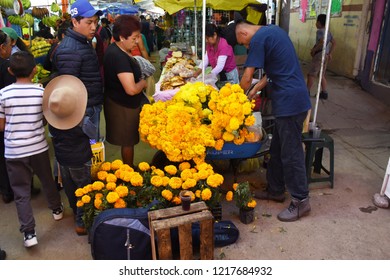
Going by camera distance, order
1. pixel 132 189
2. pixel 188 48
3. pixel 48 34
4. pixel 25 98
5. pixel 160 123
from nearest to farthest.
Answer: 1. pixel 25 98
2. pixel 132 189
3. pixel 160 123
4. pixel 188 48
5. pixel 48 34

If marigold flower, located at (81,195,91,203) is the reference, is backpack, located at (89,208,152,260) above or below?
below

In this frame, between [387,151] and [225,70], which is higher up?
[225,70]

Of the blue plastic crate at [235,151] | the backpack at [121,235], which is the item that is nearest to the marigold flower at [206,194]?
the backpack at [121,235]

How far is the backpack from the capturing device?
103 inches

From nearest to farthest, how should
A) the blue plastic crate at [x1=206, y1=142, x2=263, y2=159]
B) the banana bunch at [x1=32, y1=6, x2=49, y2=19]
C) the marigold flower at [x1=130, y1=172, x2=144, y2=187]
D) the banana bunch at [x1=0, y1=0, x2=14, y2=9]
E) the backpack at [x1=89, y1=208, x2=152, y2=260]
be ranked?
the backpack at [x1=89, y1=208, x2=152, y2=260] → the marigold flower at [x1=130, y1=172, x2=144, y2=187] → the blue plastic crate at [x1=206, y1=142, x2=263, y2=159] → the banana bunch at [x1=0, y1=0, x2=14, y2=9] → the banana bunch at [x1=32, y1=6, x2=49, y2=19]

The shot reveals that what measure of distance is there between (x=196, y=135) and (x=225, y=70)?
2566 mm

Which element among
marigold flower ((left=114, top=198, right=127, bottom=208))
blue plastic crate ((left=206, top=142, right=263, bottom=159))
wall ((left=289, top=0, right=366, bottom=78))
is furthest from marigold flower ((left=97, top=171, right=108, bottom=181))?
wall ((left=289, top=0, right=366, bottom=78))

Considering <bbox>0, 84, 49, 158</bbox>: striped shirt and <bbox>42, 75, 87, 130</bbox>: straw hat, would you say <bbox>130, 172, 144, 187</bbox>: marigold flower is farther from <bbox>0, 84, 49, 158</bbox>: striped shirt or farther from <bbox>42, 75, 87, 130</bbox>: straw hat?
<bbox>0, 84, 49, 158</bbox>: striped shirt

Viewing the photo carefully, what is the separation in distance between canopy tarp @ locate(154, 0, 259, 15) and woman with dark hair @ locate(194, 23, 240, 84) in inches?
111

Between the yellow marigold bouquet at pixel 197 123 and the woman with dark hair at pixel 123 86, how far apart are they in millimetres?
286

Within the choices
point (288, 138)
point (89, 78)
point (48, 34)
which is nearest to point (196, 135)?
point (288, 138)

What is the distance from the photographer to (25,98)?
283cm

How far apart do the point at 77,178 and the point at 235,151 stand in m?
1.61

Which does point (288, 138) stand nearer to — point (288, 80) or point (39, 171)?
point (288, 80)
